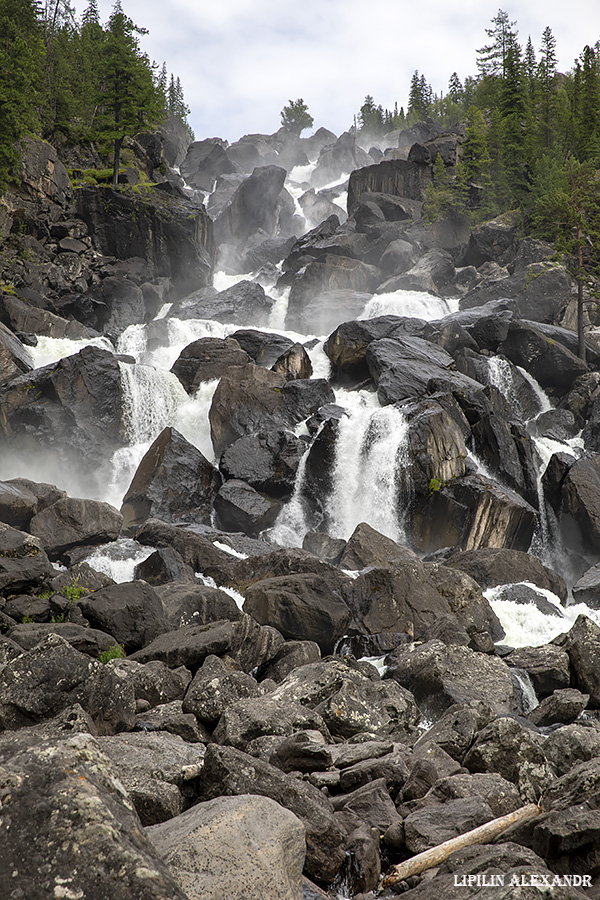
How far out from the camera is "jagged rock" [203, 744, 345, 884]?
5617 millimetres

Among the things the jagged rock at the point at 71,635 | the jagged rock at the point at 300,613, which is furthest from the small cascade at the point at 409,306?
the jagged rock at the point at 71,635

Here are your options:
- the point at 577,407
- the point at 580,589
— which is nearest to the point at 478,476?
the point at 580,589

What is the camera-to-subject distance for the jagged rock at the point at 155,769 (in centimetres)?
577

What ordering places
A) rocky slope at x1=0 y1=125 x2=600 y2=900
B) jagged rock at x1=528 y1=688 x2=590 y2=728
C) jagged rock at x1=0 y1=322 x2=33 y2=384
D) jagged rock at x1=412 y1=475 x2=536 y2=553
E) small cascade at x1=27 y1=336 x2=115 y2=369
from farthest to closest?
small cascade at x1=27 y1=336 x2=115 y2=369
jagged rock at x1=0 y1=322 x2=33 y2=384
jagged rock at x1=412 y1=475 x2=536 y2=553
jagged rock at x1=528 y1=688 x2=590 y2=728
rocky slope at x1=0 y1=125 x2=600 y2=900

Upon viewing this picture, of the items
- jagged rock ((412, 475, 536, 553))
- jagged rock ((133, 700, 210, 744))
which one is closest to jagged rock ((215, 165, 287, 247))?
jagged rock ((412, 475, 536, 553))

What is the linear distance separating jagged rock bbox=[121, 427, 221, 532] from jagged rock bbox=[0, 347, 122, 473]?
4.03m

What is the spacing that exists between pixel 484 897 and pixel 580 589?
1973 cm

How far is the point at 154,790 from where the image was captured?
5.89 metres

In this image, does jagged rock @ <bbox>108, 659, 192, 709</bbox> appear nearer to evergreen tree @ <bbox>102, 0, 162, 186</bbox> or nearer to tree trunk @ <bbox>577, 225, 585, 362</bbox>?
tree trunk @ <bbox>577, 225, 585, 362</bbox>

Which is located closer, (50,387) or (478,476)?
(478,476)

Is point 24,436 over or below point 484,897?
over

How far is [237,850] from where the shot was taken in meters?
4.24

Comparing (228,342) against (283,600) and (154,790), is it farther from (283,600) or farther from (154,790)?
(154,790)

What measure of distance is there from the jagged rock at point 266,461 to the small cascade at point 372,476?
2208 mm
